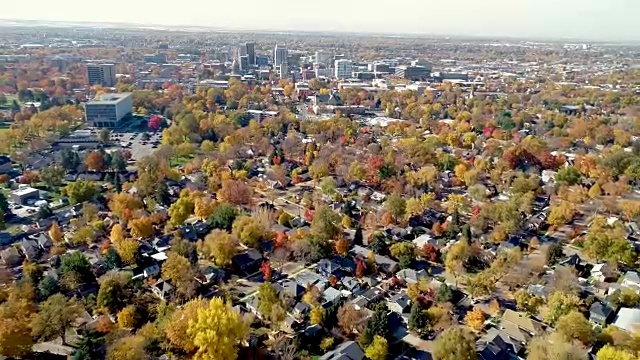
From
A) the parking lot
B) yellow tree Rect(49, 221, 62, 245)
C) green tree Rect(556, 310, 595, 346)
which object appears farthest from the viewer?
the parking lot

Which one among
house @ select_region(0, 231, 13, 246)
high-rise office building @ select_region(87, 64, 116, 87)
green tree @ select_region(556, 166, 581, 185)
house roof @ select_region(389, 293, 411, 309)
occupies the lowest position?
house @ select_region(0, 231, 13, 246)

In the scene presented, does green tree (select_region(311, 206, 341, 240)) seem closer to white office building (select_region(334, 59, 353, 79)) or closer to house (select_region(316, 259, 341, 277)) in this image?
house (select_region(316, 259, 341, 277))

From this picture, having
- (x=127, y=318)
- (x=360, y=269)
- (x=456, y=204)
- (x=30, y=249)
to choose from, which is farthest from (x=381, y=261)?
(x=30, y=249)

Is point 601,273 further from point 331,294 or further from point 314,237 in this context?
point 314,237

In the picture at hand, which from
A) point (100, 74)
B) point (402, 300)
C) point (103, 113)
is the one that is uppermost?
point (100, 74)

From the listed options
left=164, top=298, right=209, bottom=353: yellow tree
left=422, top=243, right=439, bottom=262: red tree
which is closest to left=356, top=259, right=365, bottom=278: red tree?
left=422, top=243, right=439, bottom=262: red tree

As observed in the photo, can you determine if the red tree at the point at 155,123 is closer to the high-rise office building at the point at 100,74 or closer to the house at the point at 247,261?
the high-rise office building at the point at 100,74
